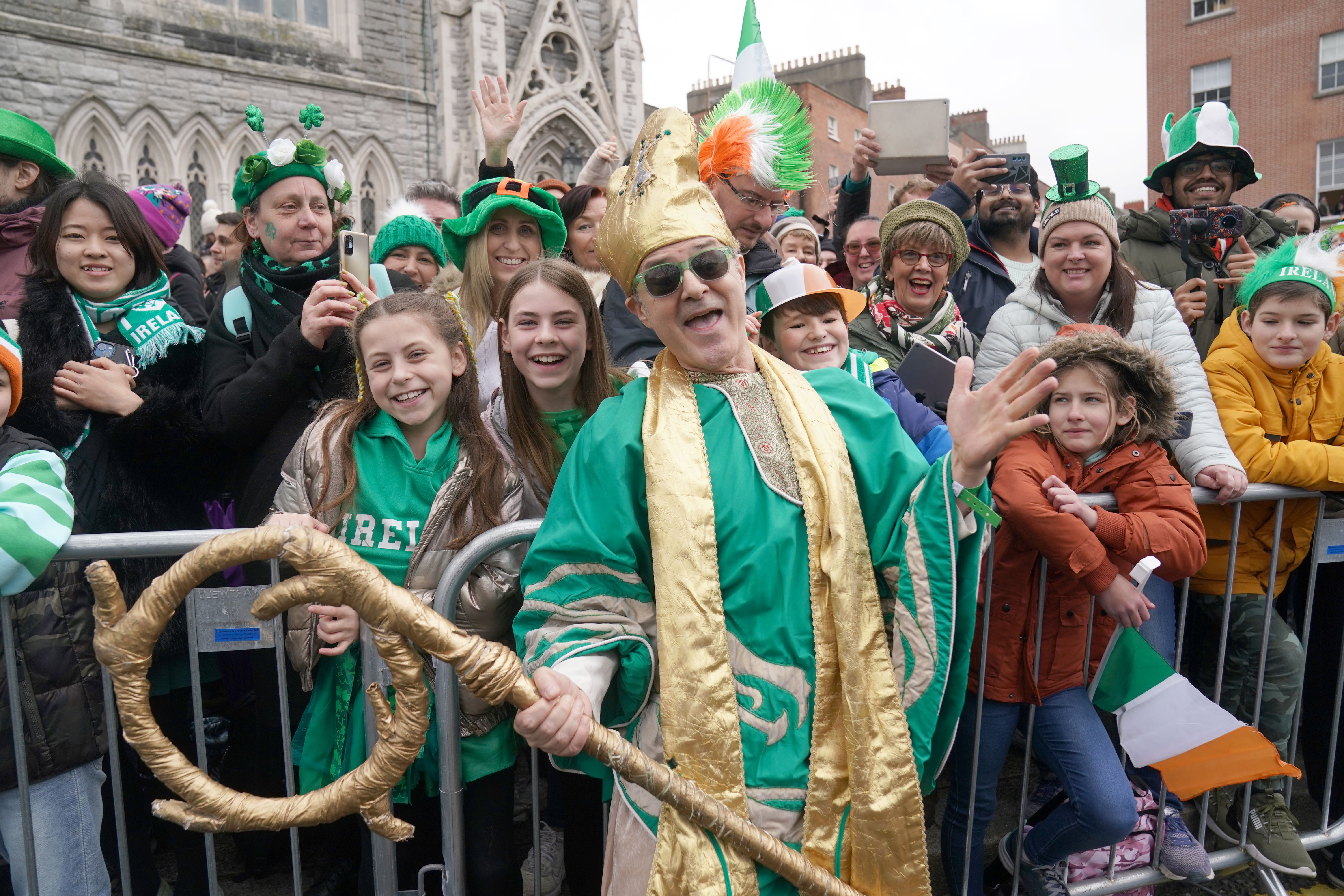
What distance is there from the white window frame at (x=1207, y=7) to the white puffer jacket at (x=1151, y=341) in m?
26.3

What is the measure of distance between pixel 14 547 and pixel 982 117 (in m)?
38.8

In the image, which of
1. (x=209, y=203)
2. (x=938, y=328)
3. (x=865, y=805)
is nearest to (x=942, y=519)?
(x=865, y=805)

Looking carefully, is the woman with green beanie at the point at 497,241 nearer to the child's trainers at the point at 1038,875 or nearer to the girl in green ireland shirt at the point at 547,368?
the girl in green ireland shirt at the point at 547,368

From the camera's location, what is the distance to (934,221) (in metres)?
3.41

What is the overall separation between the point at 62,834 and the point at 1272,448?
3.74 m

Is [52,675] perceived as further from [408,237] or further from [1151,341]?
[1151,341]

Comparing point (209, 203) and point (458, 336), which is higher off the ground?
point (209, 203)

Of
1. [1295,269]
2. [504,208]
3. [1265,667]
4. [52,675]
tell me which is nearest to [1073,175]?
[1295,269]

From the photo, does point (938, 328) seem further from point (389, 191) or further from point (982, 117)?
point (982, 117)

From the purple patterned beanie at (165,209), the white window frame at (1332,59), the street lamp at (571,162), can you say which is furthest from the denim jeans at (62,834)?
the white window frame at (1332,59)

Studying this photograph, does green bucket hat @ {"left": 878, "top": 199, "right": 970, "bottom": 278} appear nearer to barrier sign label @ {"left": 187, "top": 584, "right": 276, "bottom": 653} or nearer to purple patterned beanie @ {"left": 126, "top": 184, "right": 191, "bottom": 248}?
barrier sign label @ {"left": 187, "top": 584, "right": 276, "bottom": 653}

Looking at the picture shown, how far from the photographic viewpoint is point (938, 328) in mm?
3395

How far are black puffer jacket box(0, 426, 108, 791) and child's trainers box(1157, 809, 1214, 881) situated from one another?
3196mm

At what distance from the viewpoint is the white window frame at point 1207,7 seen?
23188 mm
